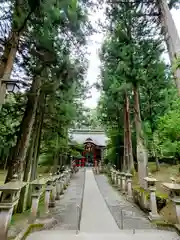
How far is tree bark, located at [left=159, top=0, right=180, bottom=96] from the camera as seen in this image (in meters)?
4.67

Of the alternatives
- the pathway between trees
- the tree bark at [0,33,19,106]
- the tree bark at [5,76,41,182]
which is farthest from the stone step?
the tree bark at [0,33,19,106]

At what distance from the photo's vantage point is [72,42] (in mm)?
5977

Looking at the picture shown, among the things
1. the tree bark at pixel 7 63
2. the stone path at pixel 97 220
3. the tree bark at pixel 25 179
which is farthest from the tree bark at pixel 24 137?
the stone path at pixel 97 220

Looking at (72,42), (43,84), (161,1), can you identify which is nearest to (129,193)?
(43,84)

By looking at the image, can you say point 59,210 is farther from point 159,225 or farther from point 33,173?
point 159,225

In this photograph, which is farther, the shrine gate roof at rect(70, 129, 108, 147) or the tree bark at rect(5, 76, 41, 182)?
the shrine gate roof at rect(70, 129, 108, 147)

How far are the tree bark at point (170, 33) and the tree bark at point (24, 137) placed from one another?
447 centimetres

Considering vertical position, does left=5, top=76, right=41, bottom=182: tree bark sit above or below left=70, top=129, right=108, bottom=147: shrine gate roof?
below

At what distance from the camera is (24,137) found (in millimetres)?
5355

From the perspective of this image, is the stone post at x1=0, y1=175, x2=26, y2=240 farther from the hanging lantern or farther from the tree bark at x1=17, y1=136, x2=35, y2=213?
the hanging lantern

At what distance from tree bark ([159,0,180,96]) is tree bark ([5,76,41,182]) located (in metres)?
4.47

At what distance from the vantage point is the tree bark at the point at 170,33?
15.3 feet

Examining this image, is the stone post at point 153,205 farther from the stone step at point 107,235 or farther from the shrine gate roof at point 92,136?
the shrine gate roof at point 92,136

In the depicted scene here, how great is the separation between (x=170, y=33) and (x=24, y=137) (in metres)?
5.77
